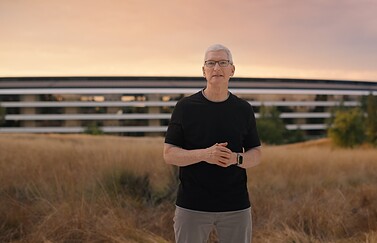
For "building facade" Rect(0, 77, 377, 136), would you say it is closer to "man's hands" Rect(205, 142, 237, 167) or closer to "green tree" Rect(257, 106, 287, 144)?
"green tree" Rect(257, 106, 287, 144)

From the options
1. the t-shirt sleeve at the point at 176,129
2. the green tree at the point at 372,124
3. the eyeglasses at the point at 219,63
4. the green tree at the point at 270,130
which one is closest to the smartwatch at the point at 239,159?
the t-shirt sleeve at the point at 176,129

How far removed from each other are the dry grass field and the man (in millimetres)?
1858

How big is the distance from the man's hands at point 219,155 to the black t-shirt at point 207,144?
128mm

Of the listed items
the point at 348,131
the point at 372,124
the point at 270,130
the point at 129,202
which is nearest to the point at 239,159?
the point at 129,202

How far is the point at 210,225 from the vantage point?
2383mm

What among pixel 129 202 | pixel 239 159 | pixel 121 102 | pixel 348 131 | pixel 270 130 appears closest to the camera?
pixel 239 159

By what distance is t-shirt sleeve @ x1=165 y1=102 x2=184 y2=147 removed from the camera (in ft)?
7.73

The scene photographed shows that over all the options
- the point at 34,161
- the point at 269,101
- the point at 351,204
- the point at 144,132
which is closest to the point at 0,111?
the point at 144,132

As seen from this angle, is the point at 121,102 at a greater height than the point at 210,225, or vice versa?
the point at 210,225

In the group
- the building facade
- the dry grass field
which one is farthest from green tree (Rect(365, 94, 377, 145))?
the building facade

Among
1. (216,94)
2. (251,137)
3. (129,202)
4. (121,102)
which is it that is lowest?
(129,202)

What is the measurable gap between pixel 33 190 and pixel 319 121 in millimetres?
72592

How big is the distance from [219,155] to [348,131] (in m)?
36.3

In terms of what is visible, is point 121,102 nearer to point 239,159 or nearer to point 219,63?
point 219,63
